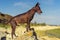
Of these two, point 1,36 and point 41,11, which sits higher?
point 41,11

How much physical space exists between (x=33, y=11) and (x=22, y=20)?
0.71 metres

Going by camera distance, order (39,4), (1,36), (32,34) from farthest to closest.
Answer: (1,36) < (32,34) < (39,4)

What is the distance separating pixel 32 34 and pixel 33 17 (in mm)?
1025

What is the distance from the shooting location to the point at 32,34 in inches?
537

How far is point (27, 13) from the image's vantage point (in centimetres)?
1327

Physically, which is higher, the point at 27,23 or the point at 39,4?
the point at 39,4

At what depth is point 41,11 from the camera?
42.8 ft

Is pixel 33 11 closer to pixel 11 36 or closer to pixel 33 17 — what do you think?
pixel 33 17

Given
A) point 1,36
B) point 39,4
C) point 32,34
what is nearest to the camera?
point 39,4

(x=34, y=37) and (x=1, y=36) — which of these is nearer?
(x=34, y=37)

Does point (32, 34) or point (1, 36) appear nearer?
point (32, 34)

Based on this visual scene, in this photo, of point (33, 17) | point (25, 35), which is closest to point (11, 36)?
point (25, 35)

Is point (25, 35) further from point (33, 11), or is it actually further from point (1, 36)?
point (1, 36)

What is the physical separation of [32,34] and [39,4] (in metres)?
1.73
